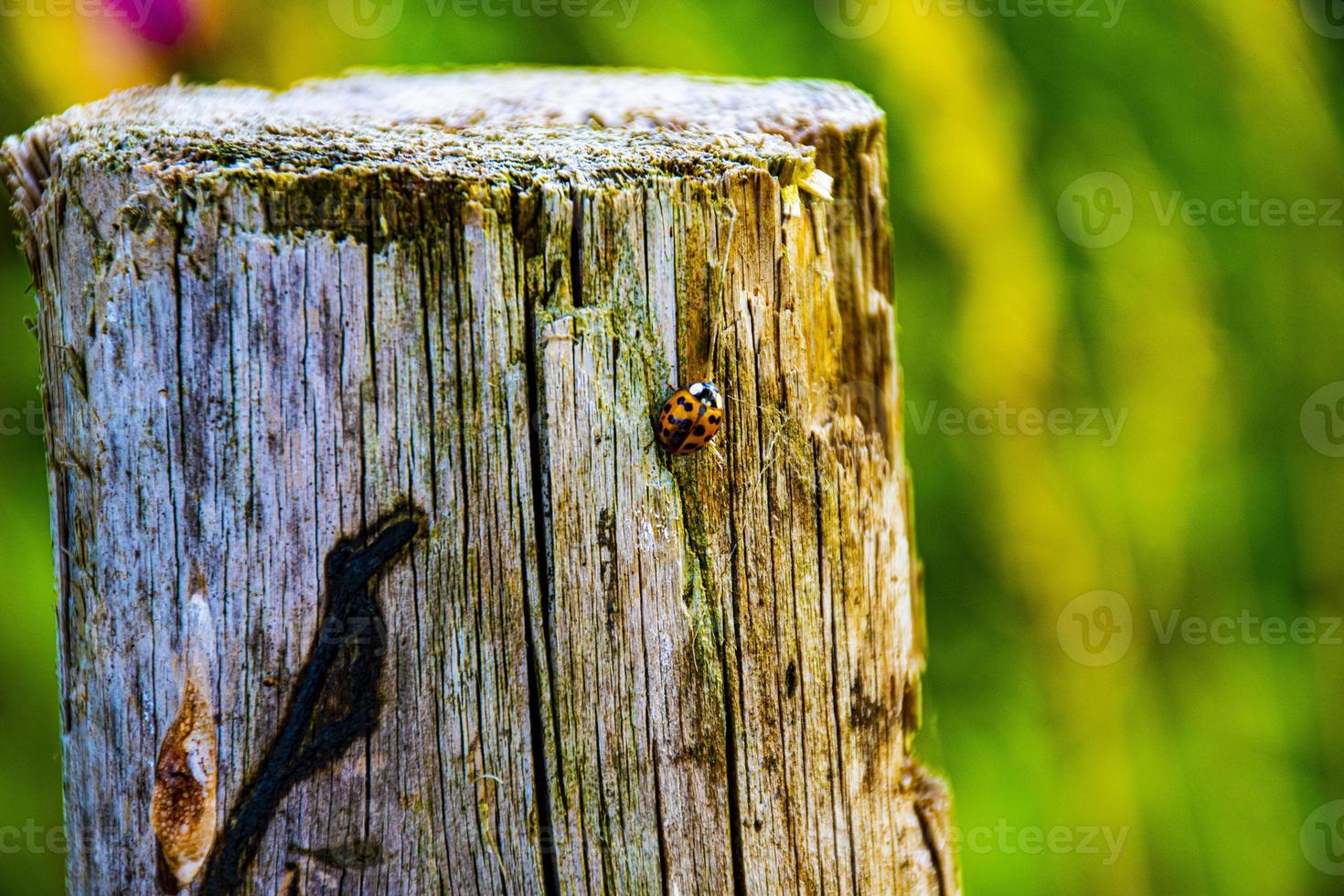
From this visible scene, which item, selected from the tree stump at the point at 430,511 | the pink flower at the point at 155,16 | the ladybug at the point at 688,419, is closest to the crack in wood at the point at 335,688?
the tree stump at the point at 430,511

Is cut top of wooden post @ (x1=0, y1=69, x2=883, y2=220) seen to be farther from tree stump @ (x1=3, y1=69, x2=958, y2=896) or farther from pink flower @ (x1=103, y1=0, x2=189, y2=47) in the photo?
pink flower @ (x1=103, y1=0, x2=189, y2=47)

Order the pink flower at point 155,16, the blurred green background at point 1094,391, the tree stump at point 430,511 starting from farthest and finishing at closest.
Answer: the blurred green background at point 1094,391 < the pink flower at point 155,16 < the tree stump at point 430,511

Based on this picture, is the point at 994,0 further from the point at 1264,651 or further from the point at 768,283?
the point at 768,283

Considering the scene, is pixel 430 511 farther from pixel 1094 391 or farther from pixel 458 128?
pixel 1094 391

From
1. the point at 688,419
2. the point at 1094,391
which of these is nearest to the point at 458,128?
the point at 688,419

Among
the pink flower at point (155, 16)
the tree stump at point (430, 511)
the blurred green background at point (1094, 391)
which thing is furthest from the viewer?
the blurred green background at point (1094, 391)

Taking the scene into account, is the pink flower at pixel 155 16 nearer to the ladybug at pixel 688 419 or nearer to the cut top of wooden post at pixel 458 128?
the cut top of wooden post at pixel 458 128

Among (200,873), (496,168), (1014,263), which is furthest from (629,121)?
(1014,263)
